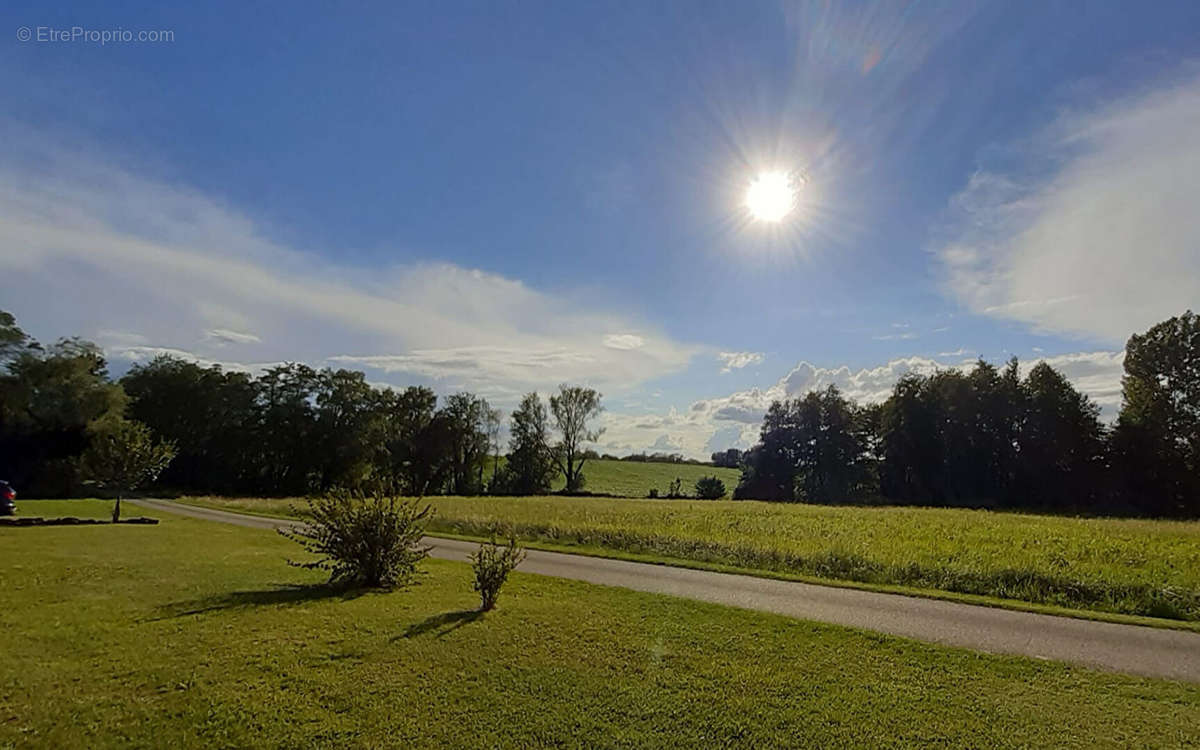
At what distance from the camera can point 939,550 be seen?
1742 cm

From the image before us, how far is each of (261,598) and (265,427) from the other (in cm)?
6014

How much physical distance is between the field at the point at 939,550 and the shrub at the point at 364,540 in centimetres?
763

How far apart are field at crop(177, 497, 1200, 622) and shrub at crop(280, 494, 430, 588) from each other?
25.0 feet

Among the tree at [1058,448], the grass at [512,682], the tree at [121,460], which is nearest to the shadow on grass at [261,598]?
the grass at [512,682]

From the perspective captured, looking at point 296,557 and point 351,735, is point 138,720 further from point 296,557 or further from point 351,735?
point 296,557

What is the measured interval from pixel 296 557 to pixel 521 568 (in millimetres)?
6892

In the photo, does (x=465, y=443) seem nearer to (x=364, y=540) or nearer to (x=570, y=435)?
(x=570, y=435)

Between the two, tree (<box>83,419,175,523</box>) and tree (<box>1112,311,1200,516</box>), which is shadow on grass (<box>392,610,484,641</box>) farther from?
tree (<box>1112,311,1200,516</box>)

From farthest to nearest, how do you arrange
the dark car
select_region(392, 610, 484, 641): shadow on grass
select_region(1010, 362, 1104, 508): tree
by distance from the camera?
select_region(1010, 362, 1104, 508): tree → the dark car → select_region(392, 610, 484, 641): shadow on grass

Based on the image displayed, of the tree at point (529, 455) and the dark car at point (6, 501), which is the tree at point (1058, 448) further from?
the dark car at point (6, 501)

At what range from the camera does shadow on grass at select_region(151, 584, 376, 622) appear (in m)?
9.30

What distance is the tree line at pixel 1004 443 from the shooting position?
142 ft

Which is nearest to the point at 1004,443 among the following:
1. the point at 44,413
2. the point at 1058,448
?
the point at 1058,448

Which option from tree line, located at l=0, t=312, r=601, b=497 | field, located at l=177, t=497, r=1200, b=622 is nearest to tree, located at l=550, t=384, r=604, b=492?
tree line, located at l=0, t=312, r=601, b=497
